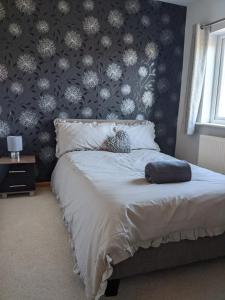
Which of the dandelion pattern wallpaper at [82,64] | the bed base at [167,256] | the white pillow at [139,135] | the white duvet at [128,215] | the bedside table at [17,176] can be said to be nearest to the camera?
the white duvet at [128,215]

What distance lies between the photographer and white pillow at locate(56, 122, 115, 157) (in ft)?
10.2

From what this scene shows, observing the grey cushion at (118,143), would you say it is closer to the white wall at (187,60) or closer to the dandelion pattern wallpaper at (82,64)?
the dandelion pattern wallpaper at (82,64)

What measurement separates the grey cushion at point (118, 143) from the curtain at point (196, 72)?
0.89 meters

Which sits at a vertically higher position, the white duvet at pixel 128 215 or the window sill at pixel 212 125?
the window sill at pixel 212 125

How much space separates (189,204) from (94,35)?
2553mm

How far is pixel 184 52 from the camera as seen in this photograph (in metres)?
3.72

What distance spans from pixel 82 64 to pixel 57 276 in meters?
2.52

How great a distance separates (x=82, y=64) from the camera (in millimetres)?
3326

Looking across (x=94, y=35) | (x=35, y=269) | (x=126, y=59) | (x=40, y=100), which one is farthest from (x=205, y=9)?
(x=35, y=269)

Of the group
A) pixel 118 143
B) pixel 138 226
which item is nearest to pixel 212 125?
pixel 118 143

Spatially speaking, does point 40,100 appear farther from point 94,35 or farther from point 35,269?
point 35,269

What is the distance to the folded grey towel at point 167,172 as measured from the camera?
6.29ft

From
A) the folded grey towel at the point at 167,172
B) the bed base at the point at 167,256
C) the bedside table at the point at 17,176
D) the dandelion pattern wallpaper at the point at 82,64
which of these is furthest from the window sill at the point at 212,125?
the bedside table at the point at 17,176

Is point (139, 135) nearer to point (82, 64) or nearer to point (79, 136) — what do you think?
point (79, 136)
